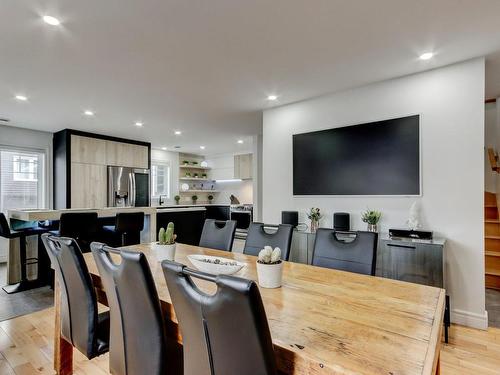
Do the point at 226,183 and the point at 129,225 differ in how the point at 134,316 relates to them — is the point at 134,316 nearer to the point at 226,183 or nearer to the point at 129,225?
the point at 129,225

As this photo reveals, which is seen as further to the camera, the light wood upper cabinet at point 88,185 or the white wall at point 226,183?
the white wall at point 226,183

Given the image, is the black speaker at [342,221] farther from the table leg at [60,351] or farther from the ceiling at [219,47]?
the table leg at [60,351]

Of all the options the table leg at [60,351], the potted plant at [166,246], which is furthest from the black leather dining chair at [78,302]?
the potted plant at [166,246]

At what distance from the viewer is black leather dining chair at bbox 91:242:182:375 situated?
1.11m

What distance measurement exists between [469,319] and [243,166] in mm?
5878

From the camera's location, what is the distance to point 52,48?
2453mm

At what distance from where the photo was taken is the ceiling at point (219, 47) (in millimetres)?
1959

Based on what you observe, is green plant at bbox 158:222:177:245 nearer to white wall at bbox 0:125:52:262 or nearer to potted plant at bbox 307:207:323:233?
potted plant at bbox 307:207:323:233

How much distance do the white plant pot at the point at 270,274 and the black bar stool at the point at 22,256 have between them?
11.8ft

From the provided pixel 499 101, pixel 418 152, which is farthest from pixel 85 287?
pixel 499 101

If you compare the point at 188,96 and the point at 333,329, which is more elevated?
the point at 188,96

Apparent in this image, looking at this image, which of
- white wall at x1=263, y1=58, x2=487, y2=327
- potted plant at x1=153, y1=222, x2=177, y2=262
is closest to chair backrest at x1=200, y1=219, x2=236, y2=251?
potted plant at x1=153, y1=222, x2=177, y2=262

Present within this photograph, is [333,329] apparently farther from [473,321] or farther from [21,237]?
[21,237]

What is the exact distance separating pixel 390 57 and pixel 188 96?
7.63 ft
